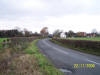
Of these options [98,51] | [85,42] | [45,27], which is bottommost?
[98,51]

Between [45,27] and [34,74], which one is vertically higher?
[45,27]

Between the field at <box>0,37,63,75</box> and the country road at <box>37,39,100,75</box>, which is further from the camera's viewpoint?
the country road at <box>37,39,100,75</box>

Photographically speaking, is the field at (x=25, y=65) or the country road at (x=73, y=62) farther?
the country road at (x=73, y=62)

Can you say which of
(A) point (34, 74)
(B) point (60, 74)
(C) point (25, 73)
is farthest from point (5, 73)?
(B) point (60, 74)

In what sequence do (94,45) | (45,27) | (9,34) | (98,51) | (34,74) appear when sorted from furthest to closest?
(45,27) < (9,34) < (94,45) < (98,51) < (34,74)

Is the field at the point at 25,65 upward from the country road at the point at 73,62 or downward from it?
upward

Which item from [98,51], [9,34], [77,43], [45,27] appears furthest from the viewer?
[45,27]

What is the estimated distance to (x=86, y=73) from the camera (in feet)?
16.4

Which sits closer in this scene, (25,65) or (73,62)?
(25,65)

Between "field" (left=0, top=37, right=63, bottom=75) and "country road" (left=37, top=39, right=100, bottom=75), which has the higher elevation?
"field" (left=0, top=37, right=63, bottom=75)

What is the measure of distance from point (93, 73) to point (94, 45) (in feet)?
27.3

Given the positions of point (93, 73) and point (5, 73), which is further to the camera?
point (93, 73)

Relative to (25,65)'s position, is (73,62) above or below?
below

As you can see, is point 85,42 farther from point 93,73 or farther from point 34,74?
point 34,74
